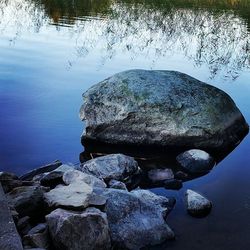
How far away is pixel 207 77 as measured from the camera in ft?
39.4

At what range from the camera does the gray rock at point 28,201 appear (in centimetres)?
501

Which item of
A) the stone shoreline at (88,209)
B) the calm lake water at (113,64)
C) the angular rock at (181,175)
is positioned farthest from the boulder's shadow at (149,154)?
the stone shoreline at (88,209)

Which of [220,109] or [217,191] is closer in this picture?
[217,191]

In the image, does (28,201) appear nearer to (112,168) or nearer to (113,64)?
(112,168)

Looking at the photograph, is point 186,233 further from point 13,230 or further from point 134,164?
point 13,230

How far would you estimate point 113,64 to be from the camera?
1243 cm

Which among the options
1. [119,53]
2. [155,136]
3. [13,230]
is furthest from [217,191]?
[119,53]

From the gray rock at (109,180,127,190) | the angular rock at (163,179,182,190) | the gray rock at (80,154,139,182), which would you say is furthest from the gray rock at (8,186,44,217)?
the angular rock at (163,179,182,190)

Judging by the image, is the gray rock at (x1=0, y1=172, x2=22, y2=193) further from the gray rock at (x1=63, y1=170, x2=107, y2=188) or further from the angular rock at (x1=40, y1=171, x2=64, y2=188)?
the gray rock at (x1=63, y1=170, x2=107, y2=188)

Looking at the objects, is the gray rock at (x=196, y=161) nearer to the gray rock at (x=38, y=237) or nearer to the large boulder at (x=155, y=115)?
the large boulder at (x=155, y=115)

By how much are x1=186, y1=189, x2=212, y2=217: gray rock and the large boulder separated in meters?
1.91

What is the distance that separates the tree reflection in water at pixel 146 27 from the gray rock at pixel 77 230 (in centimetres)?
815

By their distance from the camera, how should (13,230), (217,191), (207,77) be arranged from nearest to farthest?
(13,230)
(217,191)
(207,77)

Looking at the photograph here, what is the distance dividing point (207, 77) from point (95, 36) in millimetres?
4624
